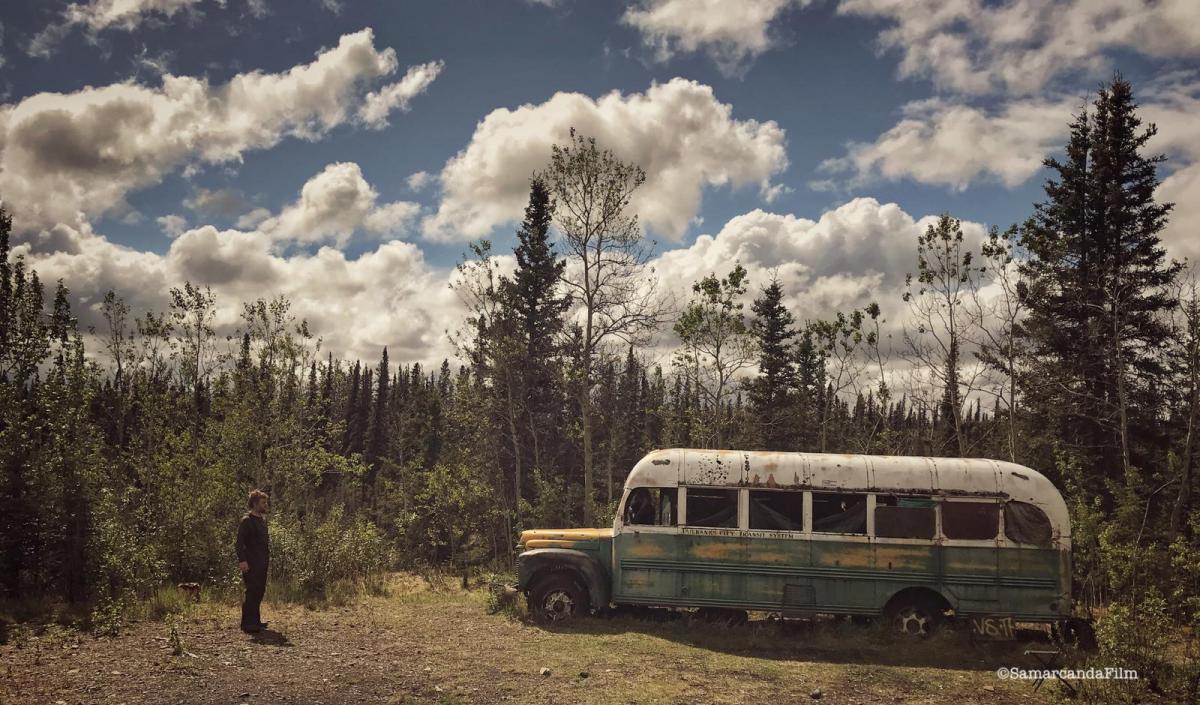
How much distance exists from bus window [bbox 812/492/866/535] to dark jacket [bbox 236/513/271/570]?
8.84m

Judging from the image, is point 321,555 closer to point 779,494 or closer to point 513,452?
point 779,494

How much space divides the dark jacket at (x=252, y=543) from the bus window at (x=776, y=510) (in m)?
7.84

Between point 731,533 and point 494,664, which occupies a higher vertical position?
point 731,533

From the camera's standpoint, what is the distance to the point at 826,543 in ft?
36.1

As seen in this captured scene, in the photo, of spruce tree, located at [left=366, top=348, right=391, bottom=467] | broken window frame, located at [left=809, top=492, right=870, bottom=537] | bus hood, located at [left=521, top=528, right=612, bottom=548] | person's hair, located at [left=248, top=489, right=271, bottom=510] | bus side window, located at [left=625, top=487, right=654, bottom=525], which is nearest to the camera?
person's hair, located at [left=248, top=489, right=271, bottom=510]

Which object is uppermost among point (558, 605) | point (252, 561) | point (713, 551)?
point (713, 551)

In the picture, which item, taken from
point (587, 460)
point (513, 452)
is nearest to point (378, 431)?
point (513, 452)

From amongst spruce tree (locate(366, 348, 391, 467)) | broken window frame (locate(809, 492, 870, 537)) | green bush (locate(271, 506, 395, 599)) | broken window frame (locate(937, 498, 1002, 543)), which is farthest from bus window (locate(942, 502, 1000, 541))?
spruce tree (locate(366, 348, 391, 467))

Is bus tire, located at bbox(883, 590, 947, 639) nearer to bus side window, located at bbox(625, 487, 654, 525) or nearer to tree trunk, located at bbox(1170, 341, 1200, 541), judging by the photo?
bus side window, located at bbox(625, 487, 654, 525)

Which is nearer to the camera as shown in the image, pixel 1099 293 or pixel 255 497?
pixel 255 497

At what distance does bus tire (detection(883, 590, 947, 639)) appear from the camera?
10.7 meters

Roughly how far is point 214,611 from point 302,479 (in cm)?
1240

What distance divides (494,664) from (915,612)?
6821 millimetres

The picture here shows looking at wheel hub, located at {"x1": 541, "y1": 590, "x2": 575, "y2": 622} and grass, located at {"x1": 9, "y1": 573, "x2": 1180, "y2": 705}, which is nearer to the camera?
grass, located at {"x1": 9, "y1": 573, "x2": 1180, "y2": 705}
